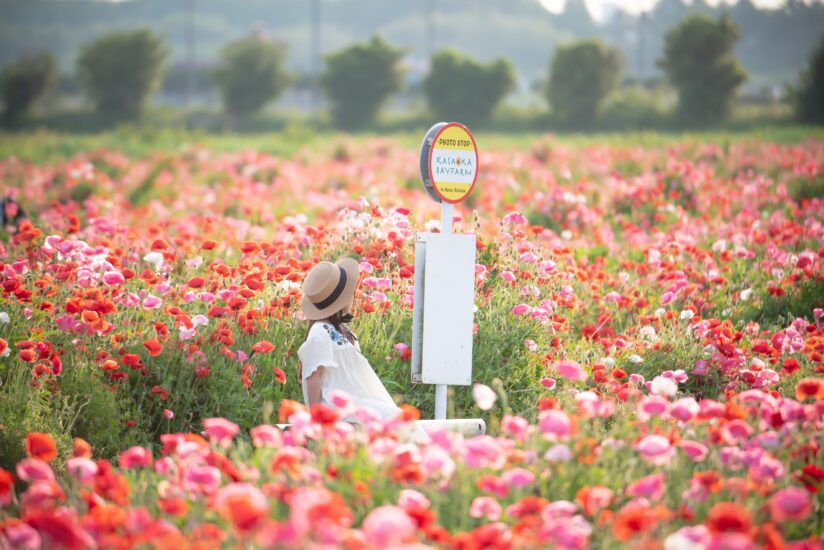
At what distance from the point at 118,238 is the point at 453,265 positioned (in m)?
3.43

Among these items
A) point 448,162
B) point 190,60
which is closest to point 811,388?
point 448,162

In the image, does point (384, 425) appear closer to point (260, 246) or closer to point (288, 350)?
point (288, 350)

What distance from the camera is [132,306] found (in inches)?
184

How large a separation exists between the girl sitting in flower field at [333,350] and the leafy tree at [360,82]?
35.8m

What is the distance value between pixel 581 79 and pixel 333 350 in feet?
104

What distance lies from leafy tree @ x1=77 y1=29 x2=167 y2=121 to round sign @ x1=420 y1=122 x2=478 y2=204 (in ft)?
139

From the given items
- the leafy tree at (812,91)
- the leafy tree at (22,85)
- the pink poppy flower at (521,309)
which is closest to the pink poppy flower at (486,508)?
the pink poppy flower at (521,309)

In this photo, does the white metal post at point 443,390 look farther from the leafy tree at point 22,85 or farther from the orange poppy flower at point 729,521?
the leafy tree at point 22,85

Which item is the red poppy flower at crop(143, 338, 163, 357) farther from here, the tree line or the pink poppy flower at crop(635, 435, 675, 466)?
the tree line

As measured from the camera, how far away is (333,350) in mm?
4055

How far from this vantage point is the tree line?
109ft

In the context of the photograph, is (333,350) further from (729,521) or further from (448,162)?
(729,521)

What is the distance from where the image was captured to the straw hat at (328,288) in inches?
159

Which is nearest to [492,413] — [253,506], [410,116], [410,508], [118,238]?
[410,508]
